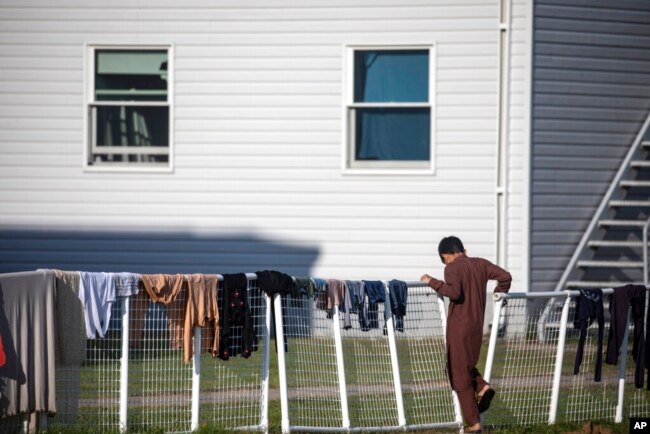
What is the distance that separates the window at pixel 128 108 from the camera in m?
16.7

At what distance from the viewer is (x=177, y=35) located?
16578 mm

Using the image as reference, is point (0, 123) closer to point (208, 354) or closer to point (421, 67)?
point (421, 67)

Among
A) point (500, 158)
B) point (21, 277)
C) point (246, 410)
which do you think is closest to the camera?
point (21, 277)

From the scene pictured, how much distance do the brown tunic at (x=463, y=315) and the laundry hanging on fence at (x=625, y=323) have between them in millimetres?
1703

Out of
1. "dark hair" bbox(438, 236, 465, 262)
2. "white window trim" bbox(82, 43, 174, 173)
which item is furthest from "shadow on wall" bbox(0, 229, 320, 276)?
"dark hair" bbox(438, 236, 465, 262)

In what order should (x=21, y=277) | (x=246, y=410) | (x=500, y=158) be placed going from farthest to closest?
(x=500, y=158)
(x=246, y=410)
(x=21, y=277)

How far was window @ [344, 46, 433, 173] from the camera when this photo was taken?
54.0ft

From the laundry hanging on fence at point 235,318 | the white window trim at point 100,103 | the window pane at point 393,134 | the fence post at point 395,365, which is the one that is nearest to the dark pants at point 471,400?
the fence post at point 395,365

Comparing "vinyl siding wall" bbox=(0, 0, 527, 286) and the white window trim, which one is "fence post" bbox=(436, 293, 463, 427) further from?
the white window trim

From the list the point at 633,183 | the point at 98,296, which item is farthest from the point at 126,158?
the point at 98,296

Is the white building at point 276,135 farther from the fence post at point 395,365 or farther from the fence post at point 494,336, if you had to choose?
the fence post at point 395,365

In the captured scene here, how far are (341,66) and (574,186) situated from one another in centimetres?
362

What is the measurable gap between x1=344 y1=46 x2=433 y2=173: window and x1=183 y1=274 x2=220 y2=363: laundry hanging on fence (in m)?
6.74

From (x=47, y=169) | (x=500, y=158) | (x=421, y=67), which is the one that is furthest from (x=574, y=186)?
(x=47, y=169)
